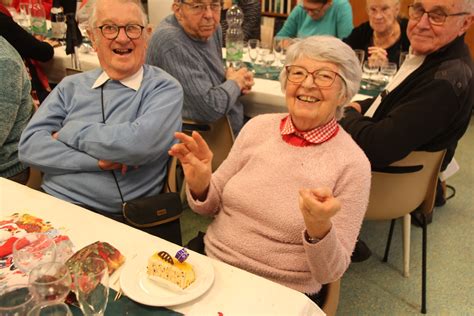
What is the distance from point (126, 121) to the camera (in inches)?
71.6

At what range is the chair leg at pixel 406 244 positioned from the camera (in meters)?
2.24

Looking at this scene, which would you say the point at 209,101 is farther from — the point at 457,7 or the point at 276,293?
the point at 276,293

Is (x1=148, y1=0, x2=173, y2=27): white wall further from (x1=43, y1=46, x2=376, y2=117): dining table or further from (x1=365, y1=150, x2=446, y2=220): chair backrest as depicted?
(x1=365, y1=150, x2=446, y2=220): chair backrest

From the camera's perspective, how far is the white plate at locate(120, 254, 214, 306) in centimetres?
107

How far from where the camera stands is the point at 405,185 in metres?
1.91

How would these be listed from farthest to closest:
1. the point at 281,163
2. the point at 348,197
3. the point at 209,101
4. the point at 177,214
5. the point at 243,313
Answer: the point at 209,101
the point at 177,214
the point at 281,163
the point at 348,197
the point at 243,313

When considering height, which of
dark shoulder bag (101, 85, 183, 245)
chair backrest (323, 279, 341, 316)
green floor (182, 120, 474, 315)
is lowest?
Answer: green floor (182, 120, 474, 315)

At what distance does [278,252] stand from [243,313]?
412mm

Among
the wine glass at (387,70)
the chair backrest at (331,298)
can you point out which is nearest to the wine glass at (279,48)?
the wine glass at (387,70)

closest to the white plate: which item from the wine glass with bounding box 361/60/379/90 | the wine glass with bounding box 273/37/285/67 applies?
the wine glass with bounding box 361/60/379/90

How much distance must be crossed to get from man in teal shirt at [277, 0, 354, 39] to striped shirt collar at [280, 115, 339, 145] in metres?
2.22

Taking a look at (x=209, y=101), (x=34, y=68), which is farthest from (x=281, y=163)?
Result: (x=34, y=68)

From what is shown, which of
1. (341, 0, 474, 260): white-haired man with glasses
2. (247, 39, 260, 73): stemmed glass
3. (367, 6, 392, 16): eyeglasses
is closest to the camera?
(341, 0, 474, 260): white-haired man with glasses

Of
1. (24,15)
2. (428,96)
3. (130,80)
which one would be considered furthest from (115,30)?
(24,15)
